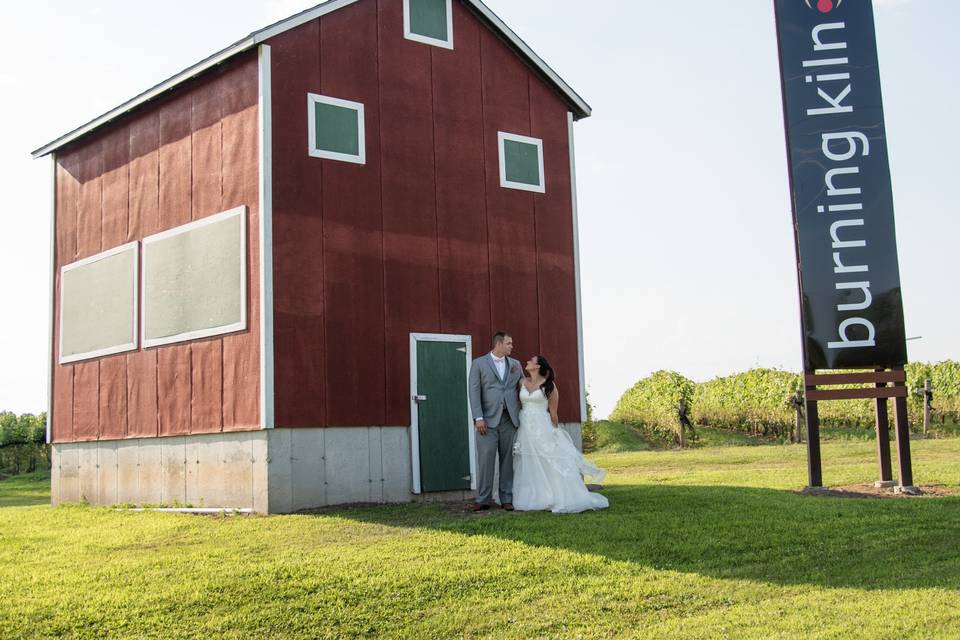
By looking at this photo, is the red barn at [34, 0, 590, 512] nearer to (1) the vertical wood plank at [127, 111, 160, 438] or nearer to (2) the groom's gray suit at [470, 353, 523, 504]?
(1) the vertical wood plank at [127, 111, 160, 438]

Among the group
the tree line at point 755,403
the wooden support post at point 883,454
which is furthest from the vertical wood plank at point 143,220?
the tree line at point 755,403

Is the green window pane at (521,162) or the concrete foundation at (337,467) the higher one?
the green window pane at (521,162)

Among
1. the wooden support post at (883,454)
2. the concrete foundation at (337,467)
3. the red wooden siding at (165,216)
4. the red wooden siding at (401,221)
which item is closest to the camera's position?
the concrete foundation at (337,467)

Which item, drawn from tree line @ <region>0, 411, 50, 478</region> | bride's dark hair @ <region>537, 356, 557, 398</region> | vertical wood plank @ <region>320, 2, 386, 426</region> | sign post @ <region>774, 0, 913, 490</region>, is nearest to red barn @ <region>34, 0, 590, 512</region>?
vertical wood plank @ <region>320, 2, 386, 426</region>

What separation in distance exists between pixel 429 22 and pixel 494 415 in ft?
20.4

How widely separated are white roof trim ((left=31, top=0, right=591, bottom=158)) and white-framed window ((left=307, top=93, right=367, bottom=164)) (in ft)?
3.15

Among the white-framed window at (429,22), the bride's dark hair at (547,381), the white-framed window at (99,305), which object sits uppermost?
the white-framed window at (429,22)

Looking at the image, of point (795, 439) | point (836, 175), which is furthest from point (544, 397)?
point (795, 439)

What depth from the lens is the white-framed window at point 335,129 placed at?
1341cm

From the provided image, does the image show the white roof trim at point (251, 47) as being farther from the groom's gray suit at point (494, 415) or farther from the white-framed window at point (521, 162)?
the groom's gray suit at point (494, 415)

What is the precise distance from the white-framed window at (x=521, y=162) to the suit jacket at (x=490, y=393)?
4091 mm

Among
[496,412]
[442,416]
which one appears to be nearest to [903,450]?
[496,412]

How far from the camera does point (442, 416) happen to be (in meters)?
13.9

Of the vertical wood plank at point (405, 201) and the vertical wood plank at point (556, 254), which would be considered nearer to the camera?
the vertical wood plank at point (405, 201)
